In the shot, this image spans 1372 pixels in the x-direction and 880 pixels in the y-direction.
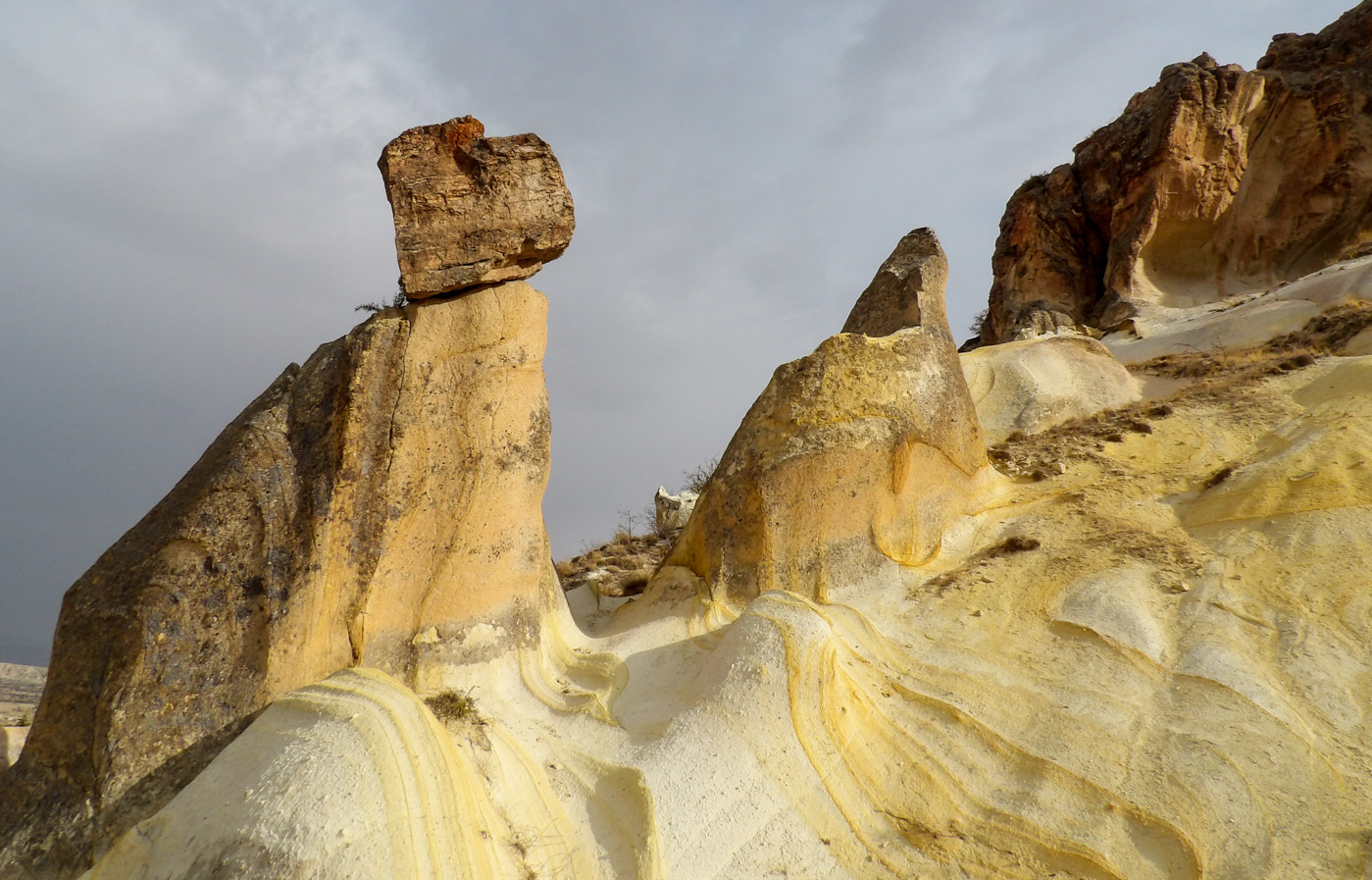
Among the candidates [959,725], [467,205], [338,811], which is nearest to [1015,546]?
[959,725]

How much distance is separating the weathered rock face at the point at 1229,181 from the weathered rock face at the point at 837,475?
1357 cm

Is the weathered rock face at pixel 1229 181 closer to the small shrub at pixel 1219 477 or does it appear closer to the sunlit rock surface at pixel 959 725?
the small shrub at pixel 1219 477

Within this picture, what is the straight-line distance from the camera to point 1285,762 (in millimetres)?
4238

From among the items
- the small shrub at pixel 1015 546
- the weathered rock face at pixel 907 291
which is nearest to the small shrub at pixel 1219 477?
the small shrub at pixel 1015 546

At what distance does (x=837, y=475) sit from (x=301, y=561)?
4.39 m

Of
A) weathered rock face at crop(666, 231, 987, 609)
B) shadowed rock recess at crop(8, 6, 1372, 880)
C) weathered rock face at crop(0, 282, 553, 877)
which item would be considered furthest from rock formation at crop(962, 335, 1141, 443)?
weathered rock face at crop(0, 282, 553, 877)

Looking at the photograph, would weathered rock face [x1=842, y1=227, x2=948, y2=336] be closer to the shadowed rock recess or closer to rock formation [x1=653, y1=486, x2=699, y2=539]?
the shadowed rock recess

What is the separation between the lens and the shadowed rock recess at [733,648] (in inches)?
153

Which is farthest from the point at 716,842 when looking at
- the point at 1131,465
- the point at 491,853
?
the point at 1131,465

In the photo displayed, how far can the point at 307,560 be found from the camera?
16.4 feet

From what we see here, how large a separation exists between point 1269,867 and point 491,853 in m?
3.73

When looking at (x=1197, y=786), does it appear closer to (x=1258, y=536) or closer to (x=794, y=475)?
(x=1258, y=536)

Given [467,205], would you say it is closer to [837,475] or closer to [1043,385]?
[837,475]

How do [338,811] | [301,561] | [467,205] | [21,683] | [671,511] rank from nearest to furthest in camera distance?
1. [338,811]
2. [301,561]
3. [467,205]
4. [671,511]
5. [21,683]
